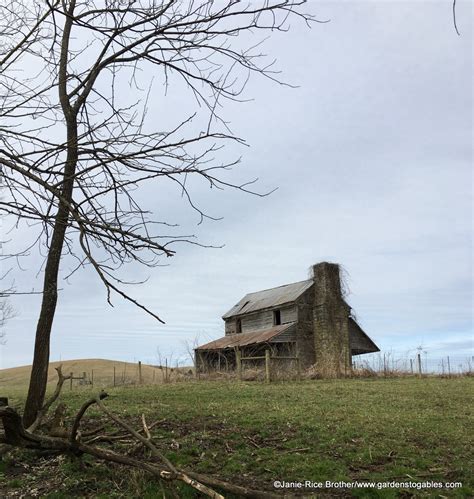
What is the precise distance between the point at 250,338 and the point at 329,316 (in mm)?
5669

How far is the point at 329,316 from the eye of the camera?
3192cm

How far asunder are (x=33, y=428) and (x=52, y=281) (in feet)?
8.09

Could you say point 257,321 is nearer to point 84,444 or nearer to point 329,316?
point 329,316

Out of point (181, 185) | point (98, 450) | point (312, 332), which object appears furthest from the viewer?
point (312, 332)

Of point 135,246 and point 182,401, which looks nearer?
point 135,246

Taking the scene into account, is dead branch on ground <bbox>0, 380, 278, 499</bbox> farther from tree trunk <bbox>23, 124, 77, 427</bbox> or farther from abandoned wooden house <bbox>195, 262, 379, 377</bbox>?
abandoned wooden house <bbox>195, 262, 379, 377</bbox>

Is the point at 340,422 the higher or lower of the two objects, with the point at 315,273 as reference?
lower

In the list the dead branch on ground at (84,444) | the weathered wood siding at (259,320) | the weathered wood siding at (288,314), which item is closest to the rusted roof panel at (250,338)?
the weathered wood siding at (288,314)

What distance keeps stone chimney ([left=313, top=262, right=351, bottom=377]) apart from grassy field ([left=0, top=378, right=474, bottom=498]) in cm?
2048

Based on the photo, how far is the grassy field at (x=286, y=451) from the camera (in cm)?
597

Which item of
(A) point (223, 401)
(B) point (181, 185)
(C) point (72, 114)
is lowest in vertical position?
(A) point (223, 401)

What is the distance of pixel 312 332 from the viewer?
3331 centimetres

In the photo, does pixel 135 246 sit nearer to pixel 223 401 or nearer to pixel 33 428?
pixel 33 428

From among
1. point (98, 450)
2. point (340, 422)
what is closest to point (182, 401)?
point (340, 422)
